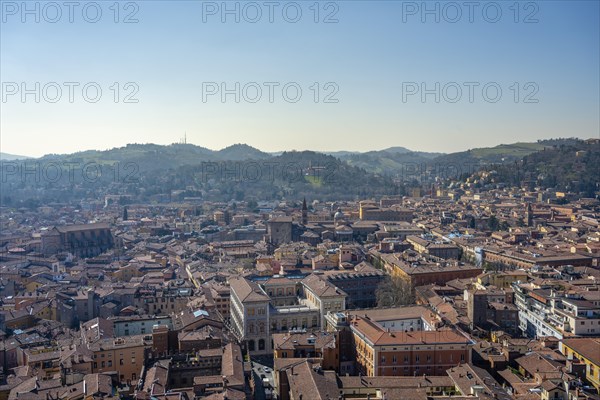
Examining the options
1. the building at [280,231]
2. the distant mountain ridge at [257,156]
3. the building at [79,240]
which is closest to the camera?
the building at [79,240]

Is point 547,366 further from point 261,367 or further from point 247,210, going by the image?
point 247,210

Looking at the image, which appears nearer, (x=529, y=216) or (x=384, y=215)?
(x=529, y=216)

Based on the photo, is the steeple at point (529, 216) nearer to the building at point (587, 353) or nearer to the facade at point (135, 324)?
the building at point (587, 353)

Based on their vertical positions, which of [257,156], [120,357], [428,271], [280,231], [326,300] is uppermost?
[257,156]

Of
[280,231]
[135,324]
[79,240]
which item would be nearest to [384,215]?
[280,231]

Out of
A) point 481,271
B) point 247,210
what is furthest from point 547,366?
point 247,210

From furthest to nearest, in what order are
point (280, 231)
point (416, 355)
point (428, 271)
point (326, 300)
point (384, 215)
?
point (384, 215) → point (280, 231) → point (428, 271) → point (326, 300) → point (416, 355)

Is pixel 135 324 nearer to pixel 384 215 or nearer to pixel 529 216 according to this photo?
pixel 384 215

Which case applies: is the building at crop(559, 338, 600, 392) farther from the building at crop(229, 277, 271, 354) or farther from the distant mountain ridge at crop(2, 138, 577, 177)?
the distant mountain ridge at crop(2, 138, 577, 177)

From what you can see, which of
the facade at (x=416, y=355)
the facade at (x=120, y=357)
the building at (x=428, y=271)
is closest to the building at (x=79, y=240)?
the building at (x=428, y=271)
